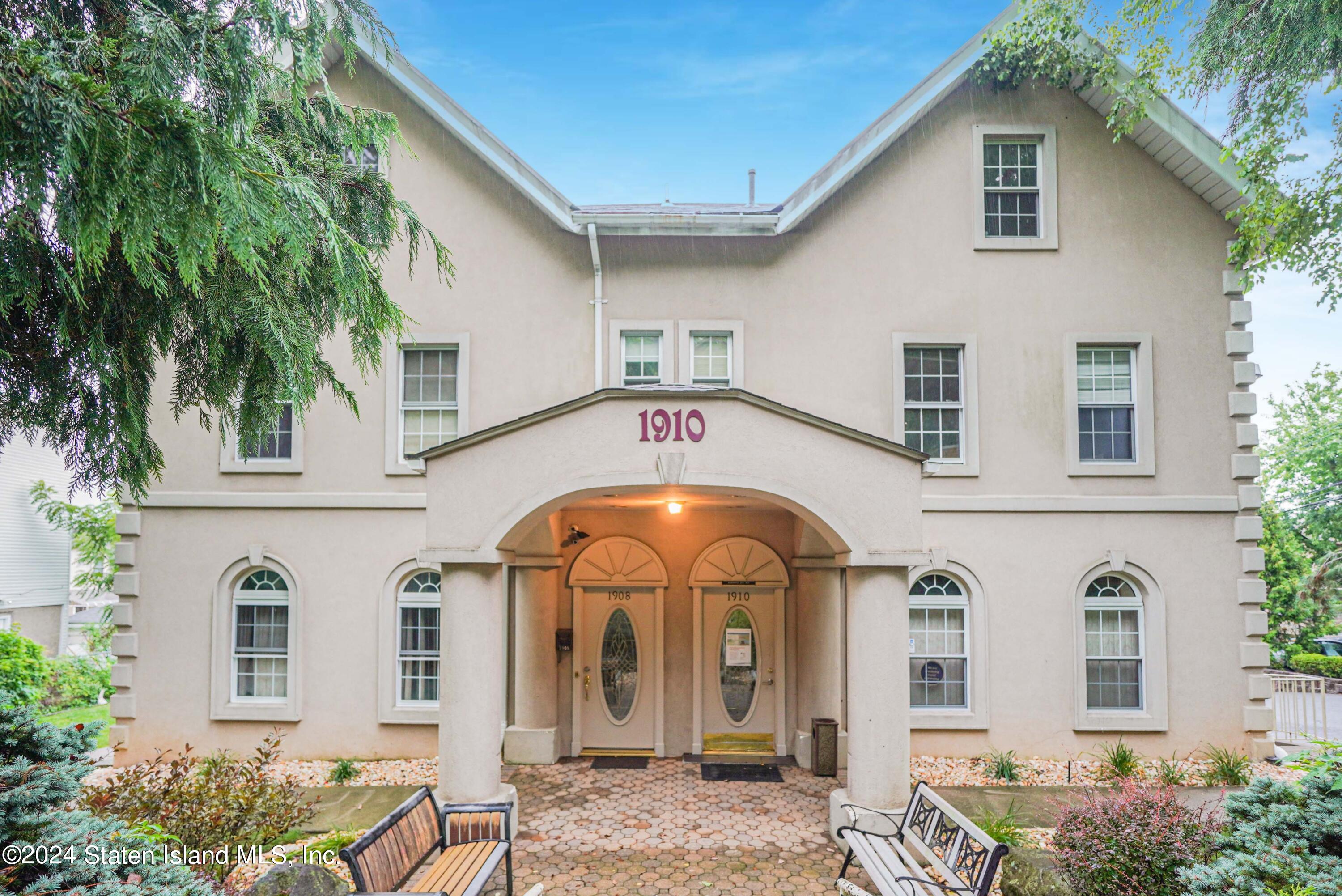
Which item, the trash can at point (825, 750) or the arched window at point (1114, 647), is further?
the arched window at point (1114, 647)

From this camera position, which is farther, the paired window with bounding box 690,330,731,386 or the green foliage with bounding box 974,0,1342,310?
the paired window with bounding box 690,330,731,386

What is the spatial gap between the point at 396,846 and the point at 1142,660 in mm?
9789

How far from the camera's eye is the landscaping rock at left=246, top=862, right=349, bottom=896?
17.6 ft

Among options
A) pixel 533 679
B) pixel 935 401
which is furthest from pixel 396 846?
pixel 935 401

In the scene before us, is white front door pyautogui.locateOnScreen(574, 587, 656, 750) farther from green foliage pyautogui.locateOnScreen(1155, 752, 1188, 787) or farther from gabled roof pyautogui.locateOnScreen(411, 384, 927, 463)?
green foliage pyautogui.locateOnScreen(1155, 752, 1188, 787)

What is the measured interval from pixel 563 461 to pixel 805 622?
5.02 metres

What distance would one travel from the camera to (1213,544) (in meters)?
10.5

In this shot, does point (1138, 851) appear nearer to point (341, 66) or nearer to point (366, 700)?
point (366, 700)

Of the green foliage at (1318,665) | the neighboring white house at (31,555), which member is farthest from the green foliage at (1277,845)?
the neighboring white house at (31,555)

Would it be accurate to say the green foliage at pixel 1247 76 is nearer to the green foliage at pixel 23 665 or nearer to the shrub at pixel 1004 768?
the shrub at pixel 1004 768

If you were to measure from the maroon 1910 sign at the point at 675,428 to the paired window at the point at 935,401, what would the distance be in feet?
15.2

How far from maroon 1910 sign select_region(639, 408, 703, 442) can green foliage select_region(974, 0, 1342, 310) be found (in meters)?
7.29

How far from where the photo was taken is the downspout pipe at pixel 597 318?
1066cm

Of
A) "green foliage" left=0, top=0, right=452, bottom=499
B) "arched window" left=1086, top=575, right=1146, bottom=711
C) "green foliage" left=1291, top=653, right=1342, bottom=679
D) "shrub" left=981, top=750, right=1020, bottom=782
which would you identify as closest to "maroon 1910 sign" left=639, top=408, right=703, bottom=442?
"green foliage" left=0, top=0, right=452, bottom=499
